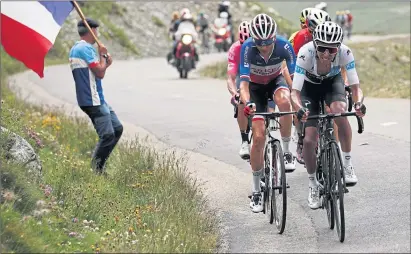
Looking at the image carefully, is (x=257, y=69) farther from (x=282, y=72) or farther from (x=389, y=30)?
(x=389, y=30)

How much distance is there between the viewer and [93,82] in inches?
427

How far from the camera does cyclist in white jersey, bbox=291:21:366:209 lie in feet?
27.5

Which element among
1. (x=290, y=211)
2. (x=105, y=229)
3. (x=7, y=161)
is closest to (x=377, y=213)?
(x=290, y=211)

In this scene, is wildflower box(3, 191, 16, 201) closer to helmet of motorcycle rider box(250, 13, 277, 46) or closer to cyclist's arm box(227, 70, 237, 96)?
helmet of motorcycle rider box(250, 13, 277, 46)

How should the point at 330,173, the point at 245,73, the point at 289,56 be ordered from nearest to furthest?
1. the point at 330,173
2. the point at 245,73
3. the point at 289,56

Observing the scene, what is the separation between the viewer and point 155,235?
7.33m

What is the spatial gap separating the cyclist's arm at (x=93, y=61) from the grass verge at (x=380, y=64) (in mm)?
18502

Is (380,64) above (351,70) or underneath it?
underneath

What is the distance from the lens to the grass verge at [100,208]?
699 cm

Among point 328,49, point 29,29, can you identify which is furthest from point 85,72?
point 328,49

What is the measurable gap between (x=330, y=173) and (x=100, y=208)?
203cm

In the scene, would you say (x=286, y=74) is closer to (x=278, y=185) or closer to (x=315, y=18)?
(x=315, y=18)

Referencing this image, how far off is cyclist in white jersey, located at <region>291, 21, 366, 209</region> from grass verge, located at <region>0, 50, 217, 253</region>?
1091 millimetres

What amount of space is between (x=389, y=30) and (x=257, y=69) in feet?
169
